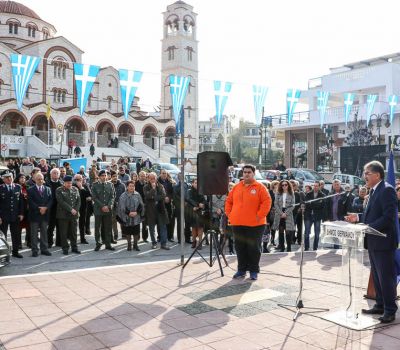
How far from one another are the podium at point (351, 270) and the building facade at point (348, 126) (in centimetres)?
2648

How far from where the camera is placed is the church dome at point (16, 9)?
57.6 m

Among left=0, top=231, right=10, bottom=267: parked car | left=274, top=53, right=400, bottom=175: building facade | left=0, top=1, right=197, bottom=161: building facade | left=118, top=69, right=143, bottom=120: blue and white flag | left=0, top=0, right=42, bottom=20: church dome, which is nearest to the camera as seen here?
left=0, top=231, right=10, bottom=267: parked car

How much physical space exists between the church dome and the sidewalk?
58.4m

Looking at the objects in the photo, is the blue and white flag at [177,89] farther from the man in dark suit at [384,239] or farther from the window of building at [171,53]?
the window of building at [171,53]

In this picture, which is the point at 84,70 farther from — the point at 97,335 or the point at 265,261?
the point at 97,335

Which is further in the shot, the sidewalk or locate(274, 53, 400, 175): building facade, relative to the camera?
locate(274, 53, 400, 175): building facade

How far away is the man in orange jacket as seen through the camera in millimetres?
7773

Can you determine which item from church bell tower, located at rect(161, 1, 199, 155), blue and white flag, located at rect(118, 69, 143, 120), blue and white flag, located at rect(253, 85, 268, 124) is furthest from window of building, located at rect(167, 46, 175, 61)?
blue and white flag, located at rect(118, 69, 143, 120)

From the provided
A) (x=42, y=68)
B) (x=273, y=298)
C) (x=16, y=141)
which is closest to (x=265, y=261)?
(x=273, y=298)

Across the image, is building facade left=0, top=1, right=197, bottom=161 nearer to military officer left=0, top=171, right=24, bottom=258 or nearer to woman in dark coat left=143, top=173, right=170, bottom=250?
woman in dark coat left=143, top=173, right=170, bottom=250

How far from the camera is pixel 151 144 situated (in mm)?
59688

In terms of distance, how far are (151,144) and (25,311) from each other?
5433 centimetres

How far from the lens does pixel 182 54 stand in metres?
63.7

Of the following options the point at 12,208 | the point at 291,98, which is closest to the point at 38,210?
the point at 12,208
